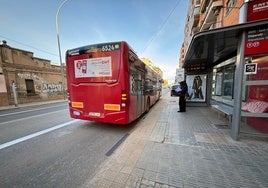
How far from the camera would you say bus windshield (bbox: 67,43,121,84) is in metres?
4.04

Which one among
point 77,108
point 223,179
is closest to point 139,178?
point 223,179

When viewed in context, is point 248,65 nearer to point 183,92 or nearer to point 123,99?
point 123,99

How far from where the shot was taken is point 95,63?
14.0 feet

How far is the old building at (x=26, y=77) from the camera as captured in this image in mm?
11898

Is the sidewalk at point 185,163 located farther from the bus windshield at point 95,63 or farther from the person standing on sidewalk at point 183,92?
the person standing on sidewalk at point 183,92

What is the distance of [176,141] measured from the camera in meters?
3.64

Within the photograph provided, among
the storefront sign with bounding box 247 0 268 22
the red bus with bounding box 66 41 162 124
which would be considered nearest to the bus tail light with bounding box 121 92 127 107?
the red bus with bounding box 66 41 162 124

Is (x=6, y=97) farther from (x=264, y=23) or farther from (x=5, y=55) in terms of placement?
(x=264, y=23)

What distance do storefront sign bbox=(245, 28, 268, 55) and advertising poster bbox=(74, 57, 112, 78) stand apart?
3965mm

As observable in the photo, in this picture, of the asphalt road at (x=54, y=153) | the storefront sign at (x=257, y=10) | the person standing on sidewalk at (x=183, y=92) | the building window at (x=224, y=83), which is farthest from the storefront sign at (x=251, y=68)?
the asphalt road at (x=54, y=153)

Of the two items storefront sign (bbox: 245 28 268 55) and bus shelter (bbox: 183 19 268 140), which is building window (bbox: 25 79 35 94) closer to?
bus shelter (bbox: 183 19 268 140)

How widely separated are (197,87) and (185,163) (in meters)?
7.87

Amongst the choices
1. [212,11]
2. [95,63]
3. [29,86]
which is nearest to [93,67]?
[95,63]

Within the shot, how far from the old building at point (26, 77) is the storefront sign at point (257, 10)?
16515 millimetres
